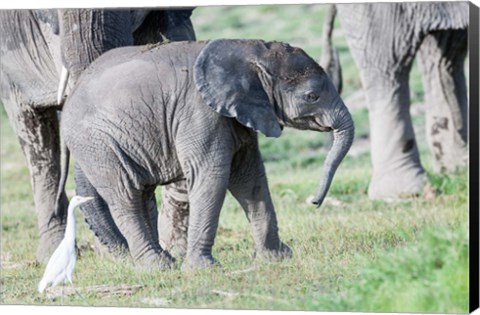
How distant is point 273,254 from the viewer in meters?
9.88

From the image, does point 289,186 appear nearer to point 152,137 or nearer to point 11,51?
point 11,51

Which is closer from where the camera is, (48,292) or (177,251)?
(48,292)

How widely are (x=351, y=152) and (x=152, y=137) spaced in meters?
6.23

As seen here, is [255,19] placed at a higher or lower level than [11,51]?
lower

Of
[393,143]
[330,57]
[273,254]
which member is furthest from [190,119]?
[330,57]

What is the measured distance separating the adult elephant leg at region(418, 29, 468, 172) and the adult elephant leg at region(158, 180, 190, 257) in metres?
3.37

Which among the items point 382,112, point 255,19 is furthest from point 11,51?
point 255,19

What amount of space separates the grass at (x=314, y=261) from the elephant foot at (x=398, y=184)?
0.43 ft

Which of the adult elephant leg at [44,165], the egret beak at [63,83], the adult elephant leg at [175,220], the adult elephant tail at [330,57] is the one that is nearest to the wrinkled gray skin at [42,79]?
the adult elephant leg at [44,165]

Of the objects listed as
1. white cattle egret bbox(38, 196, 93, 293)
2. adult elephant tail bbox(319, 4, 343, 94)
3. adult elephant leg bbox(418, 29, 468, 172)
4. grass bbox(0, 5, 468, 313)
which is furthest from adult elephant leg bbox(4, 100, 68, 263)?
adult elephant leg bbox(418, 29, 468, 172)

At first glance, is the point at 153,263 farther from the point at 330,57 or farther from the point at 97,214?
the point at 330,57

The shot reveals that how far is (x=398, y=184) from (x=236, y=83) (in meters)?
3.40

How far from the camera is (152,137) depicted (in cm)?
958

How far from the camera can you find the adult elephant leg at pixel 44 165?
430 inches
